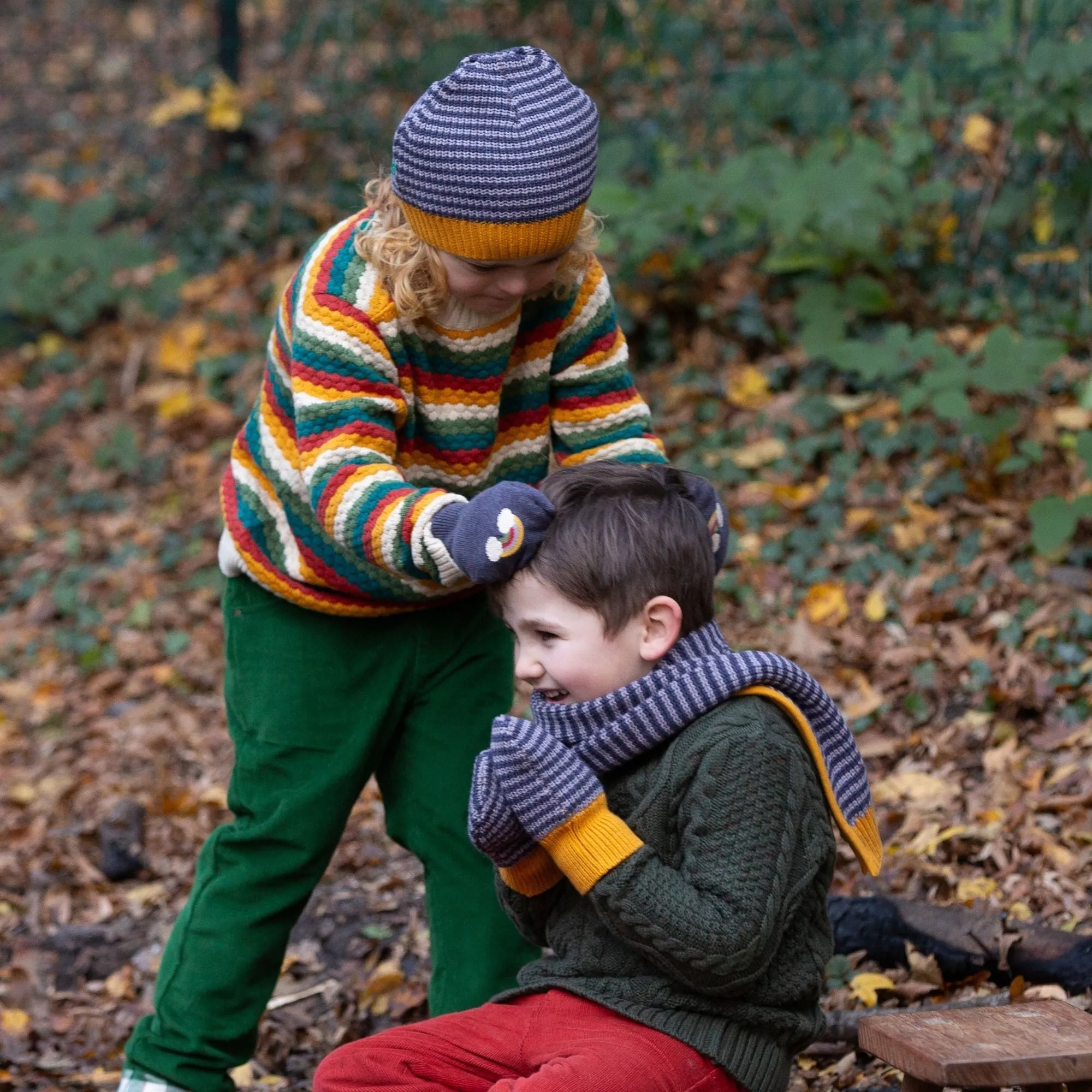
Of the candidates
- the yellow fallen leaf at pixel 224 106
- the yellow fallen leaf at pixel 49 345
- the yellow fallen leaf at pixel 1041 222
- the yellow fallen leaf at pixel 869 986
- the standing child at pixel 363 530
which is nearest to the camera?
the standing child at pixel 363 530

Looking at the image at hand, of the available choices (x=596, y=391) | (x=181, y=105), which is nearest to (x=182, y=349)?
(x=181, y=105)

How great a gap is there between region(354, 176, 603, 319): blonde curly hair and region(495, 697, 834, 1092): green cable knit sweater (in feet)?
2.95

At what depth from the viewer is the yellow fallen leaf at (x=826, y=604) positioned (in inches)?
188

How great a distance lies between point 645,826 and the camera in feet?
7.43

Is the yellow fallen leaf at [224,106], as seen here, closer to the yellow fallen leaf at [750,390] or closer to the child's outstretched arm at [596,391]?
the yellow fallen leaf at [750,390]

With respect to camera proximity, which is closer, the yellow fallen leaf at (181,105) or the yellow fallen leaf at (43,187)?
the yellow fallen leaf at (181,105)

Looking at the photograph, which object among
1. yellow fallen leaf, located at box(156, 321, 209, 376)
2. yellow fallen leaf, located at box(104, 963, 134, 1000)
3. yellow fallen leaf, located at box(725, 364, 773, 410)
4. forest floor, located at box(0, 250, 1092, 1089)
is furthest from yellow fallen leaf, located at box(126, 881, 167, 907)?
yellow fallen leaf, located at box(156, 321, 209, 376)

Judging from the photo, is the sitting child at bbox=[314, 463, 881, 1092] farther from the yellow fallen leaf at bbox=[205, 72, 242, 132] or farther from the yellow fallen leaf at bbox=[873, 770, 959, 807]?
the yellow fallen leaf at bbox=[205, 72, 242, 132]

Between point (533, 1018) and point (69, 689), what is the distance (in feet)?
12.6

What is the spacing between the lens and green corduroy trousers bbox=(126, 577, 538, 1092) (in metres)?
2.88

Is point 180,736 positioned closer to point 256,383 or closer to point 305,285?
point 256,383

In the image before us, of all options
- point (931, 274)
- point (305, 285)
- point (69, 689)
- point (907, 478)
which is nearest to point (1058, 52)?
point (931, 274)

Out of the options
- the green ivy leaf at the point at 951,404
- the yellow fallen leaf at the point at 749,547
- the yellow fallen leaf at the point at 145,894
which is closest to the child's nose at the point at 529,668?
the yellow fallen leaf at the point at 145,894

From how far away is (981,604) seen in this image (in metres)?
4.62
